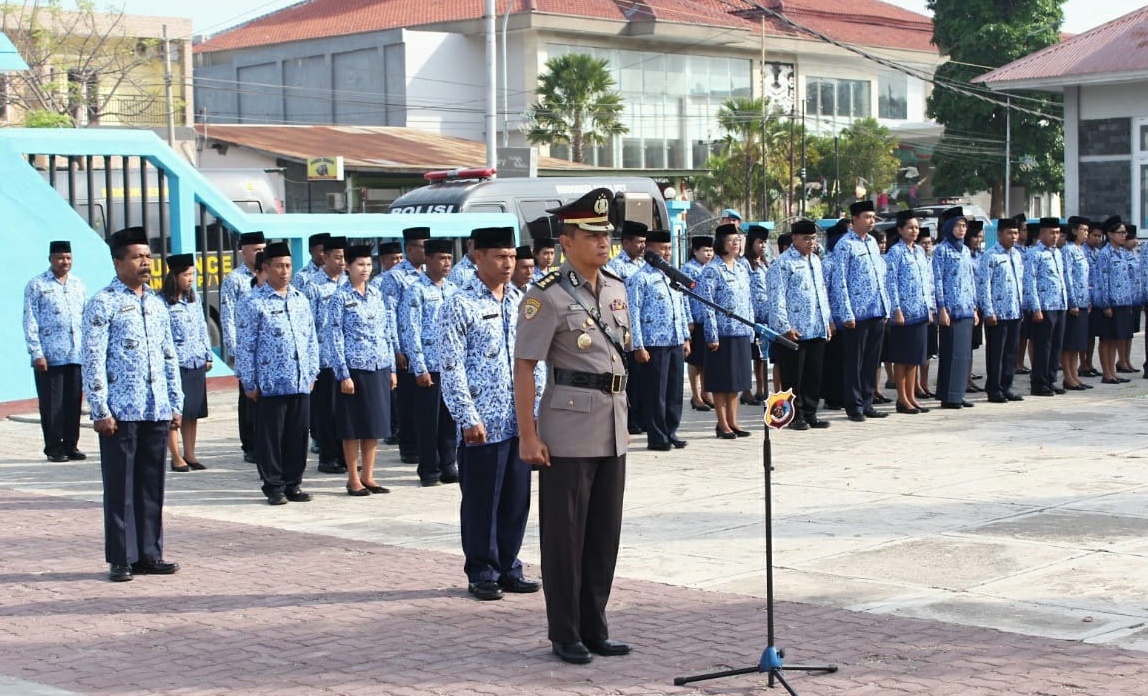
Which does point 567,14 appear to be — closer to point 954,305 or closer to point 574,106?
point 574,106

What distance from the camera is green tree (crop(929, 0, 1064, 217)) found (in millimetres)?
55500

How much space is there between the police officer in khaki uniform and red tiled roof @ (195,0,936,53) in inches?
1943

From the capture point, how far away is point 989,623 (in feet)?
23.4

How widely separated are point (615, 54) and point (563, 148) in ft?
21.5

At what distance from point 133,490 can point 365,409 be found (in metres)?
2.88

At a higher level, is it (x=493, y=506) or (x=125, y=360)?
(x=125, y=360)

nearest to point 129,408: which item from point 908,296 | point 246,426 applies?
point 246,426

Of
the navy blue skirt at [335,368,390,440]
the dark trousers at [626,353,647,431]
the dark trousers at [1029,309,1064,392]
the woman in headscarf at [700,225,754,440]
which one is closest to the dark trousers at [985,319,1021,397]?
the dark trousers at [1029,309,1064,392]

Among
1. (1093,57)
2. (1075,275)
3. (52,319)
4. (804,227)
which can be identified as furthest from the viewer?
(1093,57)

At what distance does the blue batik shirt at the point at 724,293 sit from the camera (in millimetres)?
14109

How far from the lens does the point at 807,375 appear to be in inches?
580

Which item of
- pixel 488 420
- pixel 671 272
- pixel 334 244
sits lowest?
pixel 488 420

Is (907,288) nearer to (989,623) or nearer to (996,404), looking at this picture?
(996,404)

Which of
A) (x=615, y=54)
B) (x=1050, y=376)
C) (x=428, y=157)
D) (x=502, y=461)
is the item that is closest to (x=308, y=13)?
(x=615, y=54)
